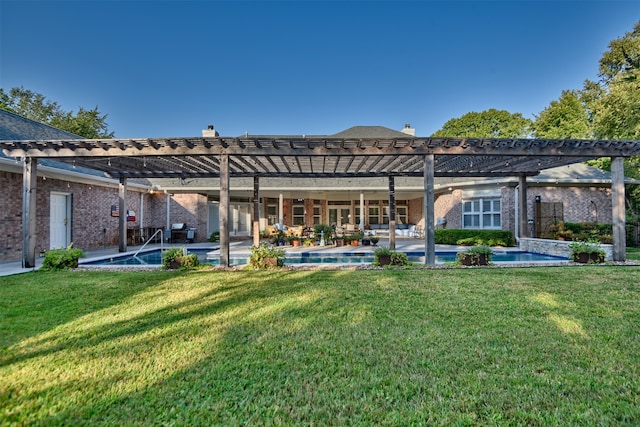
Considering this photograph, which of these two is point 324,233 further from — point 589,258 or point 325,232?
point 589,258

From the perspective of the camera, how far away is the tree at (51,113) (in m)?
29.9

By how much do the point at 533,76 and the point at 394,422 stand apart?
2470 cm

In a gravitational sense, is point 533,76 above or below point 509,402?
above

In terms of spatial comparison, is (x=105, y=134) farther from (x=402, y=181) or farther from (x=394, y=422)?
(x=394, y=422)

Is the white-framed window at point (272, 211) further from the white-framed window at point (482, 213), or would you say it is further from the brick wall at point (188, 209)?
the white-framed window at point (482, 213)

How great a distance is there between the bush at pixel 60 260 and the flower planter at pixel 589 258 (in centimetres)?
1395

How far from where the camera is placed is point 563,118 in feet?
82.9

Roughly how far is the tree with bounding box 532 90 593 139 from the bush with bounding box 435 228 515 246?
15077 millimetres

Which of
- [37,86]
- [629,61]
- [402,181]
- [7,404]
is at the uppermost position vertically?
[37,86]

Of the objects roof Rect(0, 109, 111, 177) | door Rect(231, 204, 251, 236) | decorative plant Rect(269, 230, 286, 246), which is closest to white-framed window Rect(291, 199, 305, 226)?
door Rect(231, 204, 251, 236)

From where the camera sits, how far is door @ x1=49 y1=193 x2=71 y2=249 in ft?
37.4

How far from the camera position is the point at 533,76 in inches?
792

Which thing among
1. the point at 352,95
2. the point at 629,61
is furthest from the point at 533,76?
the point at 352,95

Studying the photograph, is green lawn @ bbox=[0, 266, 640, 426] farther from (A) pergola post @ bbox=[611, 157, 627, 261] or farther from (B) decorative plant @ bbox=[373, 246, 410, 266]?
(A) pergola post @ bbox=[611, 157, 627, 261]
